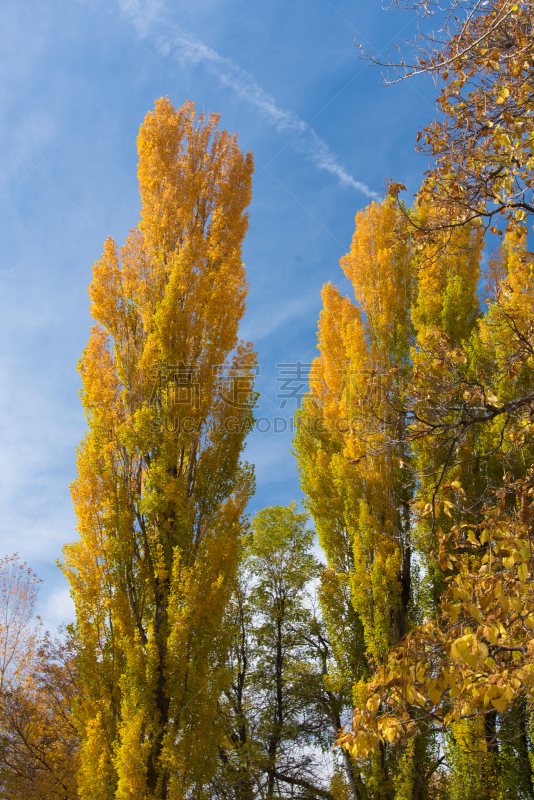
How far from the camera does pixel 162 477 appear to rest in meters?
6.99

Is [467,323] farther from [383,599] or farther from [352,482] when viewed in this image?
[383,599]

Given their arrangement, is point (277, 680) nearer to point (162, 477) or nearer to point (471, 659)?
point (162, 477)

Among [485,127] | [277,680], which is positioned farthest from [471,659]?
[277,680]

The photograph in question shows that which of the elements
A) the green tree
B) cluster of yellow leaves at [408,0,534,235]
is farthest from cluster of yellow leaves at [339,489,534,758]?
the green tree

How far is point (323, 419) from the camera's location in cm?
1208

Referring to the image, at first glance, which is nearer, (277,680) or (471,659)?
(471,659)

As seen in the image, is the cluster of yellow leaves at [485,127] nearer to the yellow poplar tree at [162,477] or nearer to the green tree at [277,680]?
the yellow poplar tree at [162,477]

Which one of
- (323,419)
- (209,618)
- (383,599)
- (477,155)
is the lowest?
(209,618)

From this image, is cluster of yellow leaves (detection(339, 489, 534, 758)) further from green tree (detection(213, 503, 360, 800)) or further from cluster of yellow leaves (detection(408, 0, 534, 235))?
green tree (detection(213, 503, 360, 800))

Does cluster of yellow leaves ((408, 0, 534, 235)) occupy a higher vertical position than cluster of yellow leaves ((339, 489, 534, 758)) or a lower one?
higher

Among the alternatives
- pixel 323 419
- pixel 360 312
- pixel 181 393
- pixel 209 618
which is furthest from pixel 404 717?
pixel 360 312

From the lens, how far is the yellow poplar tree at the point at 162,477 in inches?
238

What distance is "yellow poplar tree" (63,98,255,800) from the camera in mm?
6043

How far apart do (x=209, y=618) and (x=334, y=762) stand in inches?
306
